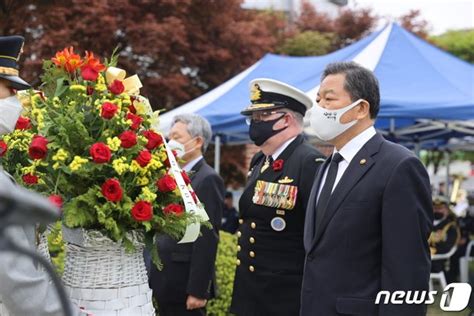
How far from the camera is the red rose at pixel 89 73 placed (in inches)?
99.7

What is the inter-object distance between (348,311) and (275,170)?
1.24m

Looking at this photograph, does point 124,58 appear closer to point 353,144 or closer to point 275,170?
point 275,170

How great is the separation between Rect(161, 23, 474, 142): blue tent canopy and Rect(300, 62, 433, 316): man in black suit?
13.6 ft

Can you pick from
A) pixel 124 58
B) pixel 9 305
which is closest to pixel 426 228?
pixel 9 305

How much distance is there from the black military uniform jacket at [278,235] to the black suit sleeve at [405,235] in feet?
3.28

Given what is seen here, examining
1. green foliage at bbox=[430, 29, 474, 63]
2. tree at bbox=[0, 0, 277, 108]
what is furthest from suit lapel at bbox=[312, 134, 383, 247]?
green foliage at bbox=[430, 29, 474, 63]

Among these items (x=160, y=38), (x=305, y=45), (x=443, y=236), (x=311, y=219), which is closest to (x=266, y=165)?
(x=311, y=219)

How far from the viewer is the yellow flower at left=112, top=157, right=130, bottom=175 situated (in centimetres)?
239

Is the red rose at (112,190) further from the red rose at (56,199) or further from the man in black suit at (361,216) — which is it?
the man in black suit at (361,216)

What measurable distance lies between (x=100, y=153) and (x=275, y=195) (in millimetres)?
1522

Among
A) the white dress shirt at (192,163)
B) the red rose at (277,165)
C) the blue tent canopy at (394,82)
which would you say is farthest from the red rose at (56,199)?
the blue tent canopy at (394,82)

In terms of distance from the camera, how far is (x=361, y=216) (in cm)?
270

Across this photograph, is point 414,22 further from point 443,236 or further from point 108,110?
point 108,110

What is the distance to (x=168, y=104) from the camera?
42.4 feet
